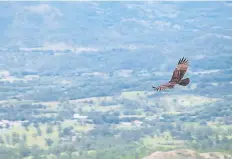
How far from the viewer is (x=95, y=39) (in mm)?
131375

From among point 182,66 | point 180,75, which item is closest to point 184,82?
point 180,75

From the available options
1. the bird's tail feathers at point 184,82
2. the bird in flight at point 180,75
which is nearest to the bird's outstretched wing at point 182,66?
the bird in flight at point 180,75

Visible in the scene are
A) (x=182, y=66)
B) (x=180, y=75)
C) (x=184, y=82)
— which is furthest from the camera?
(x=182, y=66)

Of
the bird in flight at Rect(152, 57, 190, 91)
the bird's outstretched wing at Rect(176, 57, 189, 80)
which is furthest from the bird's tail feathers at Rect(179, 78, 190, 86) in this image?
the bird's outstretched wing at Rect(176, 57, 189, 80)

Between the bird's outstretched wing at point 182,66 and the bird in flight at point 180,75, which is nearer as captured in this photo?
the bird in flight at point 180,75

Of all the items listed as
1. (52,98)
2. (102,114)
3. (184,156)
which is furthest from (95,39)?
(184,156)

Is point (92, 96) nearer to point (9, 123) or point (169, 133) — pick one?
point (9, 123)

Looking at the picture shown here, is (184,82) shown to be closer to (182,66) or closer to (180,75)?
(180,75)

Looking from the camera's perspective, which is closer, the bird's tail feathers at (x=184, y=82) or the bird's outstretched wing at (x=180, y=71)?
the bird's tail feathers at (x=184, y=82)

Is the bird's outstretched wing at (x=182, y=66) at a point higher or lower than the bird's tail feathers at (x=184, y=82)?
higher

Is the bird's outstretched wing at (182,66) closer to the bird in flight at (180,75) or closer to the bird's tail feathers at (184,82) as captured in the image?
the bird in flight at (180,75)

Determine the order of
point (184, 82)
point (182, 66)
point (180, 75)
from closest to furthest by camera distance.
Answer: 1. point (184, 82)
2. point (180, 75)
3. point (182, 66)

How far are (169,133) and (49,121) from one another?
10.8 meters

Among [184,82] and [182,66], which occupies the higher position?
[182,66]
